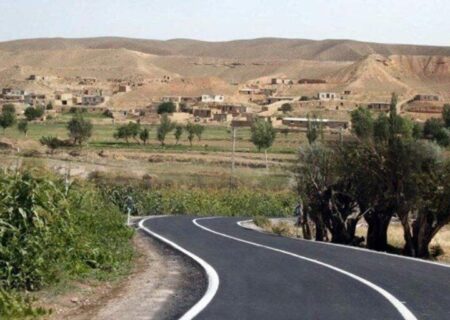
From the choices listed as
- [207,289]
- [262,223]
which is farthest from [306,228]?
[207,289]

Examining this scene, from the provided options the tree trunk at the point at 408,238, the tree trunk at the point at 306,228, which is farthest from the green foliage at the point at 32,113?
the tree trunk at the point at 408,238

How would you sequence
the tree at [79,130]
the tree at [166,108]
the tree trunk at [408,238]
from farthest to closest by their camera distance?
the tree at [166,108], the tree at [79,130], the tree trunk at [408,238]

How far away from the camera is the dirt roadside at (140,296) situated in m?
→ 9.98

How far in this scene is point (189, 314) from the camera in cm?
966

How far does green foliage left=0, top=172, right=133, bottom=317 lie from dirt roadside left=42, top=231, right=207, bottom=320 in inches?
17.7

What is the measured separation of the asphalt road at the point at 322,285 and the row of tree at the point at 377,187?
4766 mm

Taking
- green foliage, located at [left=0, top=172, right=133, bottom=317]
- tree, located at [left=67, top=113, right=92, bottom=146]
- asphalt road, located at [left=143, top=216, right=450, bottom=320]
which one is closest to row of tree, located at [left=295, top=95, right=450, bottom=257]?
asphalt road, located at [left=143, top=216, right=450, bottom=320]

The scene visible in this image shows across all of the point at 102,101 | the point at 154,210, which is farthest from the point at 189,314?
the point at 102,101

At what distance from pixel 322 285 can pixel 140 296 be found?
2.89 meters

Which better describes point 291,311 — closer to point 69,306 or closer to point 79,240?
point 69,306

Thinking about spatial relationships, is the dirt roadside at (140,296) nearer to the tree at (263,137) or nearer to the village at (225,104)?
the tree at (263,137)

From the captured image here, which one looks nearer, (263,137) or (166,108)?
(263,137)

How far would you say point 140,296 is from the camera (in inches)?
446

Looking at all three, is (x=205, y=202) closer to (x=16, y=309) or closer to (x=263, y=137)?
(x=263, y=137)
